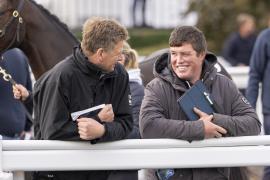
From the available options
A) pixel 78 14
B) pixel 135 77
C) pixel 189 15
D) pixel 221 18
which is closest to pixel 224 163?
pixel 135 77

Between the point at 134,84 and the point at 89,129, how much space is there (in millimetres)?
1464

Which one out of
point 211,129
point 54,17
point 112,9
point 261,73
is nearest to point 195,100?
point 211,129

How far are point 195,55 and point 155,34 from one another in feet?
55.7

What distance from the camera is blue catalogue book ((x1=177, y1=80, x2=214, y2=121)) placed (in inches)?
195

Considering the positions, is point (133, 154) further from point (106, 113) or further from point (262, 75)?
point (262, 75)

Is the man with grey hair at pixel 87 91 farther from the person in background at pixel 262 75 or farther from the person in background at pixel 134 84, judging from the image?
the person in background at pixel 262 75

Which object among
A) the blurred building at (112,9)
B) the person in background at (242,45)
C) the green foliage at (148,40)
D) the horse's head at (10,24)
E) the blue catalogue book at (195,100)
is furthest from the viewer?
the blurred building at (112,9)

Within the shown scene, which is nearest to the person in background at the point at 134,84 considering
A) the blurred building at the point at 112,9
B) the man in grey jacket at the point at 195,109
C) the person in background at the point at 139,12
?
the man in grey jacket at the point at 195,109

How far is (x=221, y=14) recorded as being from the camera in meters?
19.8

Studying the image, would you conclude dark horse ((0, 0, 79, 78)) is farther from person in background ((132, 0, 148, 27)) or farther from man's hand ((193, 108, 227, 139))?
person in background ((132, 0, 148, 27))

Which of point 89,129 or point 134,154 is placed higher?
point 89,129

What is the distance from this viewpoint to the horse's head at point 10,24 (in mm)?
6352

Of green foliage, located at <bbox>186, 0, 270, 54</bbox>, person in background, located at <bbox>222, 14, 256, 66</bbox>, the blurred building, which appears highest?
person in background, located at <bbox>222, 14, 256, 66</bbox>

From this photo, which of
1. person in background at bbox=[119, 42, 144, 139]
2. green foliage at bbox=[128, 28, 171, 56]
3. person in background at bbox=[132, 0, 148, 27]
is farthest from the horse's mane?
person in background at bbox=[132, 0, 148, 27]
